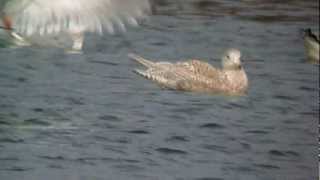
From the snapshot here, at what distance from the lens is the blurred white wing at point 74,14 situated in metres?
1.88

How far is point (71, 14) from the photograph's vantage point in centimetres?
192

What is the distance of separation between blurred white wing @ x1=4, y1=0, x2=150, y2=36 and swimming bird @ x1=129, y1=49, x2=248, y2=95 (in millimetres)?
2897

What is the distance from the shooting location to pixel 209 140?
3.97 m

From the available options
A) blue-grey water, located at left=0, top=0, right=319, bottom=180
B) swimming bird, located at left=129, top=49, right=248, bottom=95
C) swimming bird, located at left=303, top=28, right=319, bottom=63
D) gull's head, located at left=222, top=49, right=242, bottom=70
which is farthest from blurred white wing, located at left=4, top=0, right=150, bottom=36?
swimming bird, located at left=303, top=28, right=319, bottom=63

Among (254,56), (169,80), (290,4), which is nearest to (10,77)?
(169,80)

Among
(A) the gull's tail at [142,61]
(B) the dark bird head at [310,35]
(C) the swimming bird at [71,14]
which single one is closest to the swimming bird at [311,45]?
(B) the dark bird head at [310,35]

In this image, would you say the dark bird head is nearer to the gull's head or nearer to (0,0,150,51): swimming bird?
the gull's head

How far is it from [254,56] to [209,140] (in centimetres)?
161

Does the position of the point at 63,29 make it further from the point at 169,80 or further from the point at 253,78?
the point at 253,78

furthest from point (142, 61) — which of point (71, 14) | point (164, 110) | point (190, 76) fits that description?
point (71, 14)

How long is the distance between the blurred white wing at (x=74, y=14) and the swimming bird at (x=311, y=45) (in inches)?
142

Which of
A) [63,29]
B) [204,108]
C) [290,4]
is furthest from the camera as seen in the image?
[290,4]

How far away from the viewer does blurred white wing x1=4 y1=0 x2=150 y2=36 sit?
73.8 inches

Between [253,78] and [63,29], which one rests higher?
[63,29]
